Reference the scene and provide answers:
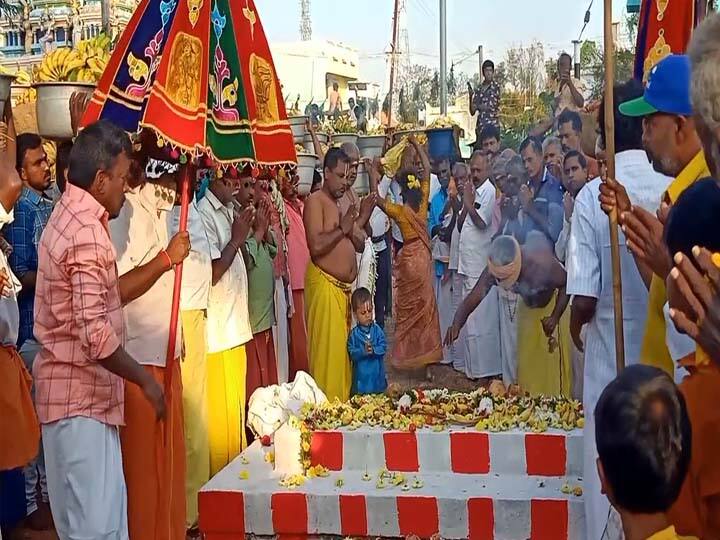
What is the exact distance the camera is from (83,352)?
129 inches

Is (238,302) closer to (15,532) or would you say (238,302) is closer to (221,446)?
(221,446)

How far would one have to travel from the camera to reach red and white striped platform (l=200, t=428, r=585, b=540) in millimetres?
3801

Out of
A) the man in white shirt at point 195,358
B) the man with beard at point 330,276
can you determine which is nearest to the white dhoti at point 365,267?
the man with beard at point 330,276

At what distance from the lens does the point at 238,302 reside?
5.43 metres

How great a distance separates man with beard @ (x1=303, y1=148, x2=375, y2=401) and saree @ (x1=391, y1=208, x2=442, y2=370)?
2.05 m

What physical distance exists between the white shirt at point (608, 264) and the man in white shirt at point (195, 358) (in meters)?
2.14

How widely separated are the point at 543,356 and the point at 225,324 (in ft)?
6.84

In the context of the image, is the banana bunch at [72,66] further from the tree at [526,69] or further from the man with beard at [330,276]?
the tree at [526,69]

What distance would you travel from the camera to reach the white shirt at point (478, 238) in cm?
809

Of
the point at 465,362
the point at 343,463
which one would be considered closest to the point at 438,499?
the point at 343,463

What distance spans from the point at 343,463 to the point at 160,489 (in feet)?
2.73

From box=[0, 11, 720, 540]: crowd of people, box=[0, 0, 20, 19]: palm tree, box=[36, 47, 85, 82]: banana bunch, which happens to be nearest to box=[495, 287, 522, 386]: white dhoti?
box=[0, 11, 720, 540]: crowd of people

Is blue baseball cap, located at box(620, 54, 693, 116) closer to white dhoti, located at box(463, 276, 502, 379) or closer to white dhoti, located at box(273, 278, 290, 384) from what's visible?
white dhoti, located at box(273, 278, 290, 384)

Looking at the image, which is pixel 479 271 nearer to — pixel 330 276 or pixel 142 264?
pixel 330 276
